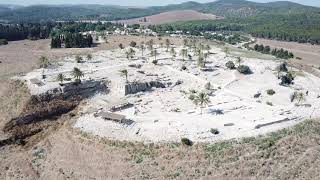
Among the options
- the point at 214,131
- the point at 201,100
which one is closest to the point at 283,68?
the point at 201,100

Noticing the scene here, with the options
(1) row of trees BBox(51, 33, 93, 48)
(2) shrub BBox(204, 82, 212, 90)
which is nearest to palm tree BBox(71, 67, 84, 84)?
(2) shrub BBox(204, 82, 212, 90)

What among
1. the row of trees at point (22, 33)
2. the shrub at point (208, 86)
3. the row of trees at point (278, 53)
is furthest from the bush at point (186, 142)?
the row of trees at point (22, 33)

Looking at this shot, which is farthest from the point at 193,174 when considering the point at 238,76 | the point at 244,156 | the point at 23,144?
the point at 238,76

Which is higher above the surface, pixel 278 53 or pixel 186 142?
pixel 278 53

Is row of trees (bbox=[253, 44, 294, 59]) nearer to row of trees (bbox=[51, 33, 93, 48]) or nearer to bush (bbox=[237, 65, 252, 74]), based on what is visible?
bush (bbox=[237, 65, 252, 74])

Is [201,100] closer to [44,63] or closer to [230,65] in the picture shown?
[230,65]

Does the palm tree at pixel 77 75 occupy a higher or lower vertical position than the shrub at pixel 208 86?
higher

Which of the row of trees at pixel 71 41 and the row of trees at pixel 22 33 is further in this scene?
the row of trees at pixel 22 33

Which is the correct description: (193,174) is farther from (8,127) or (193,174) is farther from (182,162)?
(8,127)

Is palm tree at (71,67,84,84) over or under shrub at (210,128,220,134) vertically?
over

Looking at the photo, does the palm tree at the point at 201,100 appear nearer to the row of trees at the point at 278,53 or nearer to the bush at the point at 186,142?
the bush at the point at 186,142

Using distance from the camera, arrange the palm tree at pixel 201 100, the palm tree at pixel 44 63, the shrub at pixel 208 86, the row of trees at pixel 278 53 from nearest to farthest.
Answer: the palm tree at pixel 201 100, the shrub at pixel 208 86, the palm tree at pixel 44 63, the row of trees at pixel 278 53
